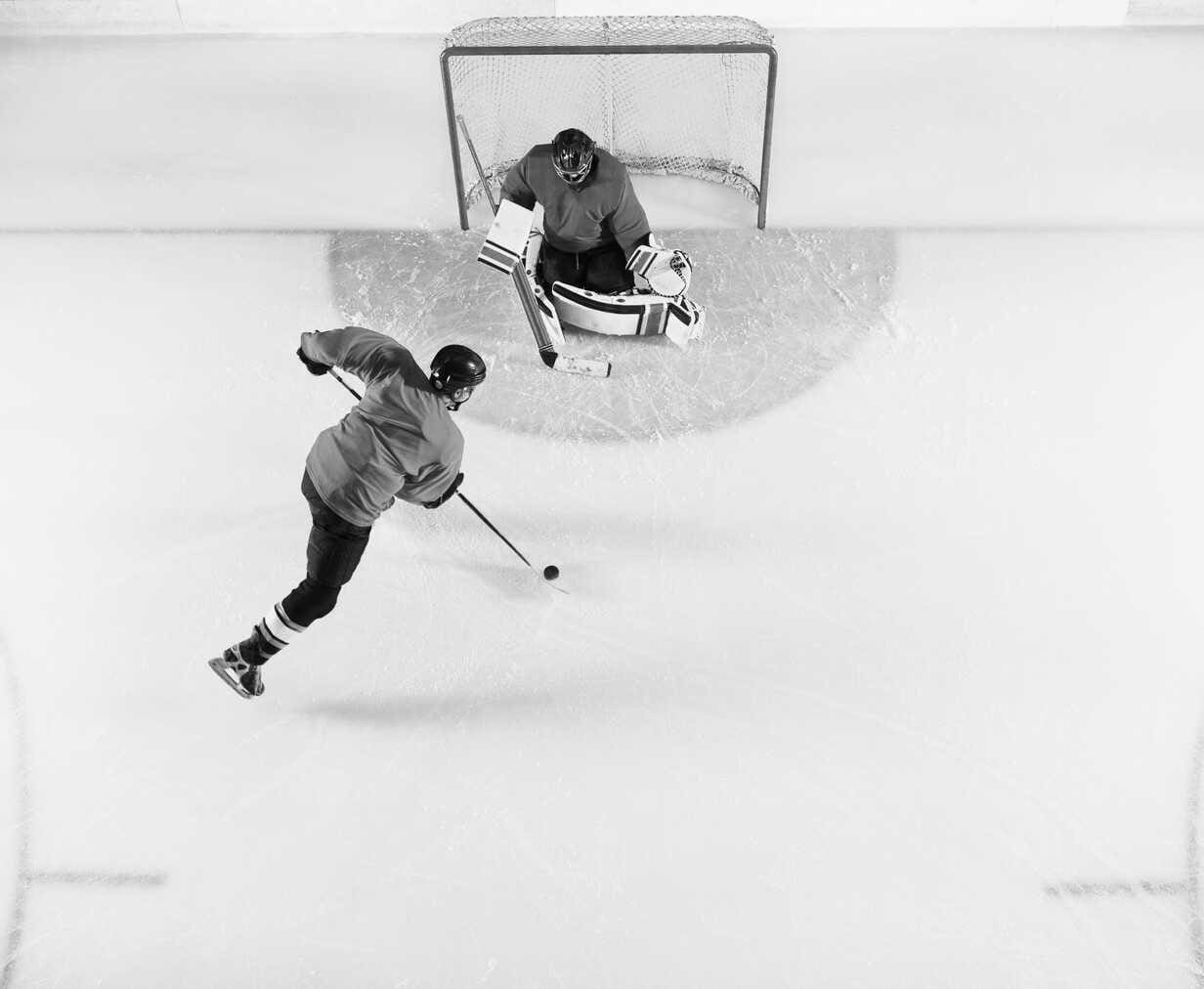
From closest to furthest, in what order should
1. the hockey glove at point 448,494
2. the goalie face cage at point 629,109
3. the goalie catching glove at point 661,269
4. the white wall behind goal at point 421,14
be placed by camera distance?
the hockey glove at point 448,494
the goalie catching glove at point 661,269
the goalie face cage at point 629,109
the white wall behind goal at point 421,14

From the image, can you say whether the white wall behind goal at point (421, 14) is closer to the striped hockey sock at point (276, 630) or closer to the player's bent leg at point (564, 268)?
the player's bent leg at point (564, 268)

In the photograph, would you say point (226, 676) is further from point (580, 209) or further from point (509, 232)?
point (580, 209)

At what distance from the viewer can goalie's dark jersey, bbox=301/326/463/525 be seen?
7.70ft

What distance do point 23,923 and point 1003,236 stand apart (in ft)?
10.1

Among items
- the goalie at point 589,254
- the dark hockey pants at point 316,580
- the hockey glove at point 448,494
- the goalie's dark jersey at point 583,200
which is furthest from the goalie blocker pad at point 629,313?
the dark hockey pants at point 316,580

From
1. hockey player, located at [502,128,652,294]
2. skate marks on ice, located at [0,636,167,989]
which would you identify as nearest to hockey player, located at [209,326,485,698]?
skate marks on ice, located at [0,636,167,989]

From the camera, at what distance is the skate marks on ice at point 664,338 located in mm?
3094

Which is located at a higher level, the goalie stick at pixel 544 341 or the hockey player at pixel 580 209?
Answer: the hockey player at pixel 580 209

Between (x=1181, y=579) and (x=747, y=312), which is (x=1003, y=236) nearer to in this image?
(x=747, y=312)

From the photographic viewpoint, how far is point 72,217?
3.45m

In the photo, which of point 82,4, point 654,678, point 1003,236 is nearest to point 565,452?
point 654,678

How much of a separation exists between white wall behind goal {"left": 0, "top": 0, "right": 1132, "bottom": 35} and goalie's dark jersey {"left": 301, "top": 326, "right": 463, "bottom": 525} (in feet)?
6.11

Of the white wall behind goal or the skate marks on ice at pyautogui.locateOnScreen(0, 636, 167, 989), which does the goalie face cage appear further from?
the skate marks on ice at pyautogui.locateOnScreen(0, 636, 167, 989)

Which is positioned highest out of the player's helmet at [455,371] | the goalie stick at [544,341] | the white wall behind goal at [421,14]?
the white wall behind goal at [421,14]
